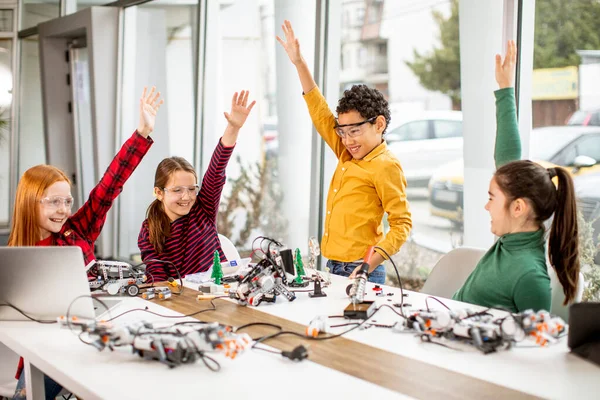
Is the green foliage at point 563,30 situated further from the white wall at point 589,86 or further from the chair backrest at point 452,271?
the chair backrest at point 452,271

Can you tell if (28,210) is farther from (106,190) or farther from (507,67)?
(507,67)

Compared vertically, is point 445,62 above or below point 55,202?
above

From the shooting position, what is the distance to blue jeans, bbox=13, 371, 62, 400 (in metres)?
2.18

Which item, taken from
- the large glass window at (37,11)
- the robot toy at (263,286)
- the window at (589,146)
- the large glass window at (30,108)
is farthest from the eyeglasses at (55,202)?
the large glass window at (30,108)

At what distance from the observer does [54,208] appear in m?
2.53

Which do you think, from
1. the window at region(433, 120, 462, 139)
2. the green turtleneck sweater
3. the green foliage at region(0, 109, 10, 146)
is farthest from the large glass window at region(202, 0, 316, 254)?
the green foliage at region(0, 109, 10, 146)

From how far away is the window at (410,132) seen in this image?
164 inches

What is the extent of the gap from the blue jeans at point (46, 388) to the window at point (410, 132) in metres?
2.69

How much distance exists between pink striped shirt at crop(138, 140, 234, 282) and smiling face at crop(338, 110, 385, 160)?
1.76 ft

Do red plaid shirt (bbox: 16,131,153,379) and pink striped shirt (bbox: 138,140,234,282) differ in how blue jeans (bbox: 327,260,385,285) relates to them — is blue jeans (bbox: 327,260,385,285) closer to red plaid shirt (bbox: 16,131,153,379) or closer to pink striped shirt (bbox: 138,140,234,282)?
pink striped shirt (bbox: 138,140,234,282)

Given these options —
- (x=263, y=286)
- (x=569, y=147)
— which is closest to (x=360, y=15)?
(x=569, y=147)

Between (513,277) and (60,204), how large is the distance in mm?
1653

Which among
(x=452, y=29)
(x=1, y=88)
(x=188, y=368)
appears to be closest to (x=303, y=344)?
(x=188, y=368)

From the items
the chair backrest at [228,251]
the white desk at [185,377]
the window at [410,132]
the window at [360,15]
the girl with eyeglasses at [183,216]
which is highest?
the window at [360,15]
